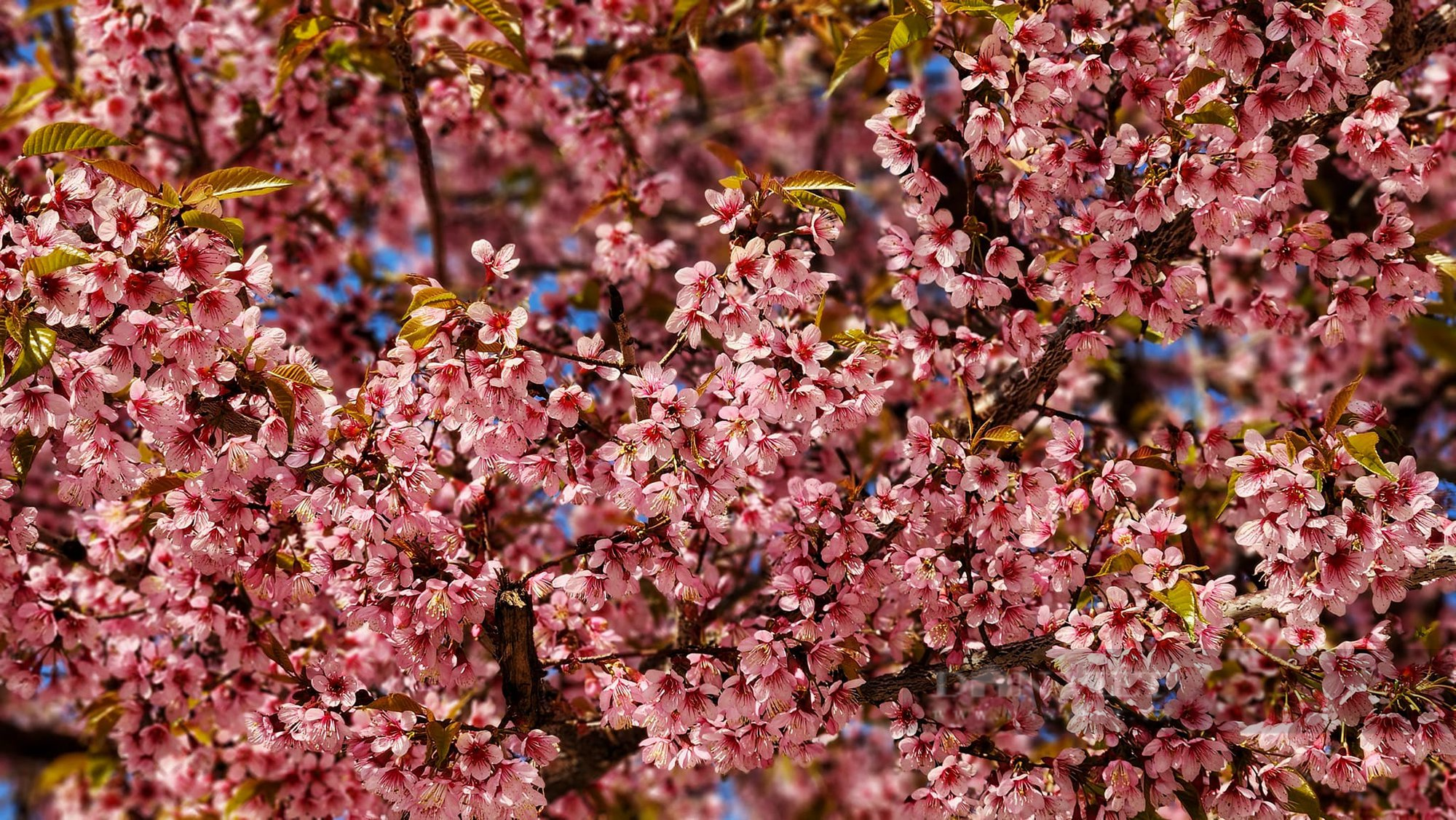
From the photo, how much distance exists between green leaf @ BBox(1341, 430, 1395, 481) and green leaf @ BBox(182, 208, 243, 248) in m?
2.46

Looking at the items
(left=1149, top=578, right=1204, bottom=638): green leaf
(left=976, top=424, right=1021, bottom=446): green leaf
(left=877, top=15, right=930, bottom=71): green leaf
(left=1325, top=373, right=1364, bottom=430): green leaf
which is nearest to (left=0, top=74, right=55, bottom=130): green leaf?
(left=877, top=15, right=930, bottom=71): green leaf

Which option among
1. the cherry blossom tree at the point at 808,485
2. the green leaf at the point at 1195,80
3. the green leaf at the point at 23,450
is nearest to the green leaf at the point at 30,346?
the cherry blossom tree at the point at 808,485

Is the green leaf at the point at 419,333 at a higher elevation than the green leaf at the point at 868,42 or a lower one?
lower

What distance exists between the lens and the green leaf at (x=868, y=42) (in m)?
2.65

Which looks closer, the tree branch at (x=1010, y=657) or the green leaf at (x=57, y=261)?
the green leaf at (x=57, y=261)

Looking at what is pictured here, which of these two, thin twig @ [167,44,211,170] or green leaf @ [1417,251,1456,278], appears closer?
green leaf @ [1417,251,1456,278]

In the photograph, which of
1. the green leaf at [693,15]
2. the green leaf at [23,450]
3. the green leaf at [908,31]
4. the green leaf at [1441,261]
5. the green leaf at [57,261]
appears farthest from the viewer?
the green leaf at [693,15]

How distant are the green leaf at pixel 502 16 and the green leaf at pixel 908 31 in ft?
4.03

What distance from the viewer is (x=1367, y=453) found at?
2.28 m

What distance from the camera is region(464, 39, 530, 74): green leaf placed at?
3.26 meters

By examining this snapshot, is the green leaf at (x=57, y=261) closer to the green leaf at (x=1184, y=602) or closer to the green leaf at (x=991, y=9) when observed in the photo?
the green leaf at (x=991, y=9)

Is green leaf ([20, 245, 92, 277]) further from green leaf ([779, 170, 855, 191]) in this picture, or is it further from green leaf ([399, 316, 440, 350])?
green leaf ([779, 170, 855, 191])

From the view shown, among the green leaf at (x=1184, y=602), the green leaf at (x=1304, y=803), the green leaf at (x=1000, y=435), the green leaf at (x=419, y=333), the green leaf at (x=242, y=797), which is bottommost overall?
the green leaf at (x=242, y=797)

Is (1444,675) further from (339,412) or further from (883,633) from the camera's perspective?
(339,412)
